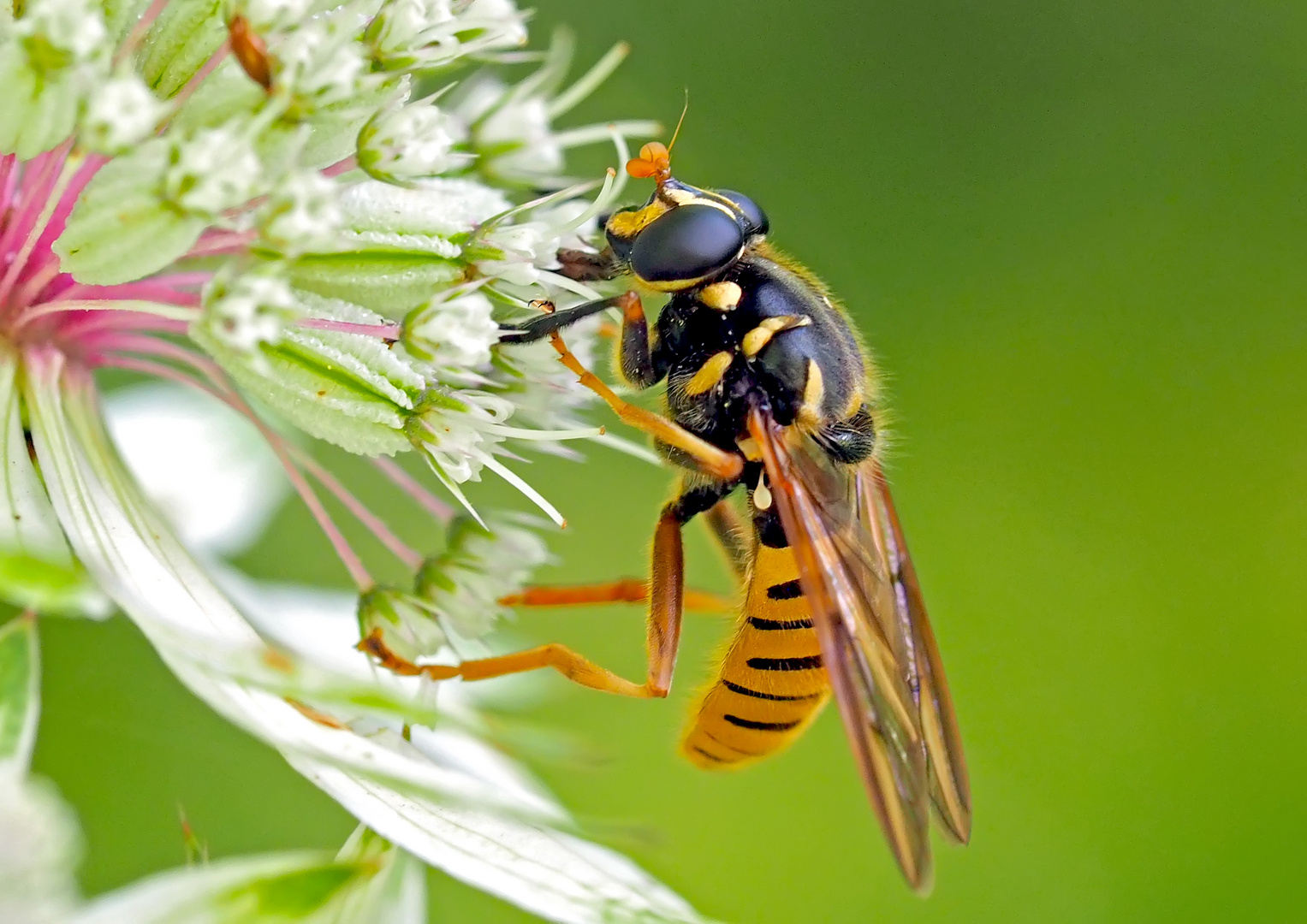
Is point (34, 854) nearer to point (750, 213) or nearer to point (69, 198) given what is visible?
point (69, 198)

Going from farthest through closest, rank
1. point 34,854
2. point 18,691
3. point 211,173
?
1. point 211,173
2. point 18,691
3. point 34,854

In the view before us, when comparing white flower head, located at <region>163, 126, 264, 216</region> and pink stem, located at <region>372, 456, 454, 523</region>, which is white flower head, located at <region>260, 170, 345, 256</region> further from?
pink stem, located at <region>372, 456, 454, 523</region>

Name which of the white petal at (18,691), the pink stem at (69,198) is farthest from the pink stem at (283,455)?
the white petal at (18,691)

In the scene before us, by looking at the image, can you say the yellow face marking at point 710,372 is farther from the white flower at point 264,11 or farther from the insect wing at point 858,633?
the white flower at point 264,11

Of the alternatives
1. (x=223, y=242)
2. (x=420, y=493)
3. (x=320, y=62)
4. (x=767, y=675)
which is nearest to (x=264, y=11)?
(x=320, y=62)

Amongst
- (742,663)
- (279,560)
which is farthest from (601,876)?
(279,560)

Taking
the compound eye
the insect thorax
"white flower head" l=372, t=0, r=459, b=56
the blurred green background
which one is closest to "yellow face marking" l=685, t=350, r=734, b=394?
the insect thorax

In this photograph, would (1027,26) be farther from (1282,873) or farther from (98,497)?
(98,497)
